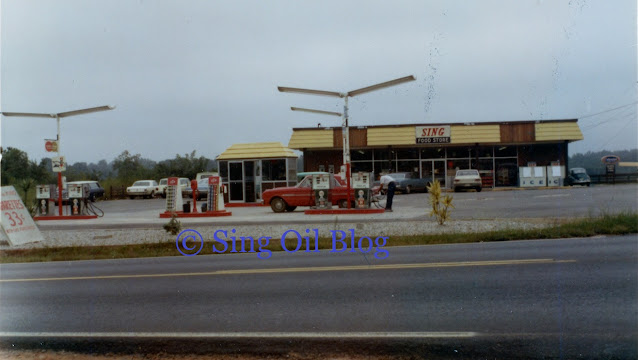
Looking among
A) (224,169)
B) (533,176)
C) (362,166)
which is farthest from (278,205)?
(533,176)

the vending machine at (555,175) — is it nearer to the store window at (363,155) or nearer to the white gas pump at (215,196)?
the store window at (363,155)

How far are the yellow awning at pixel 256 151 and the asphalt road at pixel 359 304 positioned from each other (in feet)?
54.8

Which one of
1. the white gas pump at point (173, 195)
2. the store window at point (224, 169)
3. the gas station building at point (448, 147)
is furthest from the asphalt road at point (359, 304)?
the gas station building at point (448, 147)

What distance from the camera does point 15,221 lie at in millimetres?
15430

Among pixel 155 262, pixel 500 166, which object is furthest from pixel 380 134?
pixel 155 262

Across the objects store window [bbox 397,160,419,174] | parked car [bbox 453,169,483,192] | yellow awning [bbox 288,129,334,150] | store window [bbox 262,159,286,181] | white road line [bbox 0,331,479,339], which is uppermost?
yellow awning [bbox 288,129,334,150]

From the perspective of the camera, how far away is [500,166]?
43875 mm

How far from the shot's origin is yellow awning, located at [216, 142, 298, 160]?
2716 cm

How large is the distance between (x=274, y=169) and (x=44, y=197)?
986 centimetres

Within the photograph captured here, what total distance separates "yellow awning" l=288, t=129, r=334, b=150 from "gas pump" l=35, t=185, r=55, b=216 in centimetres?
2042

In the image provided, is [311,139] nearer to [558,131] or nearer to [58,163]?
[558,131]

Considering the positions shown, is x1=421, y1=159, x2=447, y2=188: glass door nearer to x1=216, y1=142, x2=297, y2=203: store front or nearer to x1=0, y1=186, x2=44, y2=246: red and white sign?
x1=216, y1=142, x2=297, y2=203: store front

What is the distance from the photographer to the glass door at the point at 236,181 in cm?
2733

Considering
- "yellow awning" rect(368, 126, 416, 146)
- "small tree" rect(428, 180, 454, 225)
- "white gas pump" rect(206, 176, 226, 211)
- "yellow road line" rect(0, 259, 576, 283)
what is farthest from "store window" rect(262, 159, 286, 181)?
"yellow road line" rect(0, 259, 576, 283)
